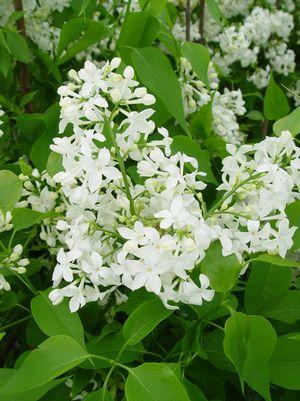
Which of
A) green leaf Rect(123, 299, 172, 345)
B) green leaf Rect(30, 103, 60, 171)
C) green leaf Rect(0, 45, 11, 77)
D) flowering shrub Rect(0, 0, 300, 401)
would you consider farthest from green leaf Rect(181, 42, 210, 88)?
green leaf Rect(123, 299, 172, 345)

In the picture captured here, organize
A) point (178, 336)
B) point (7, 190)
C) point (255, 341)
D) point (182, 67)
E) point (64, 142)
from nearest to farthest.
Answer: point (255, 341) → point (64, 142) → point (7, 190) → point (178, 336) → point (182, 67)

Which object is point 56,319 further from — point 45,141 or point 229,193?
point 45,141

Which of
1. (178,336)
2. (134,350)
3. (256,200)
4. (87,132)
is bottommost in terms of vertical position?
(178,336)

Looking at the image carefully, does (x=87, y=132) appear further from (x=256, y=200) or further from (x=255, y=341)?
(x=255, y=341)

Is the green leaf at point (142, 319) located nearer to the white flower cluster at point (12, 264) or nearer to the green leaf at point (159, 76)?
the white flower cluster at point (12, 264)

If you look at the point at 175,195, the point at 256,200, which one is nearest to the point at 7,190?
the point at 175,195

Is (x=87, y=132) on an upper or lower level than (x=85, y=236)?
upper

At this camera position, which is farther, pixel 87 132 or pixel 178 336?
pixel 178 336

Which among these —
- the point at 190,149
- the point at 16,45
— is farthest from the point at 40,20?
the point at 190,149
